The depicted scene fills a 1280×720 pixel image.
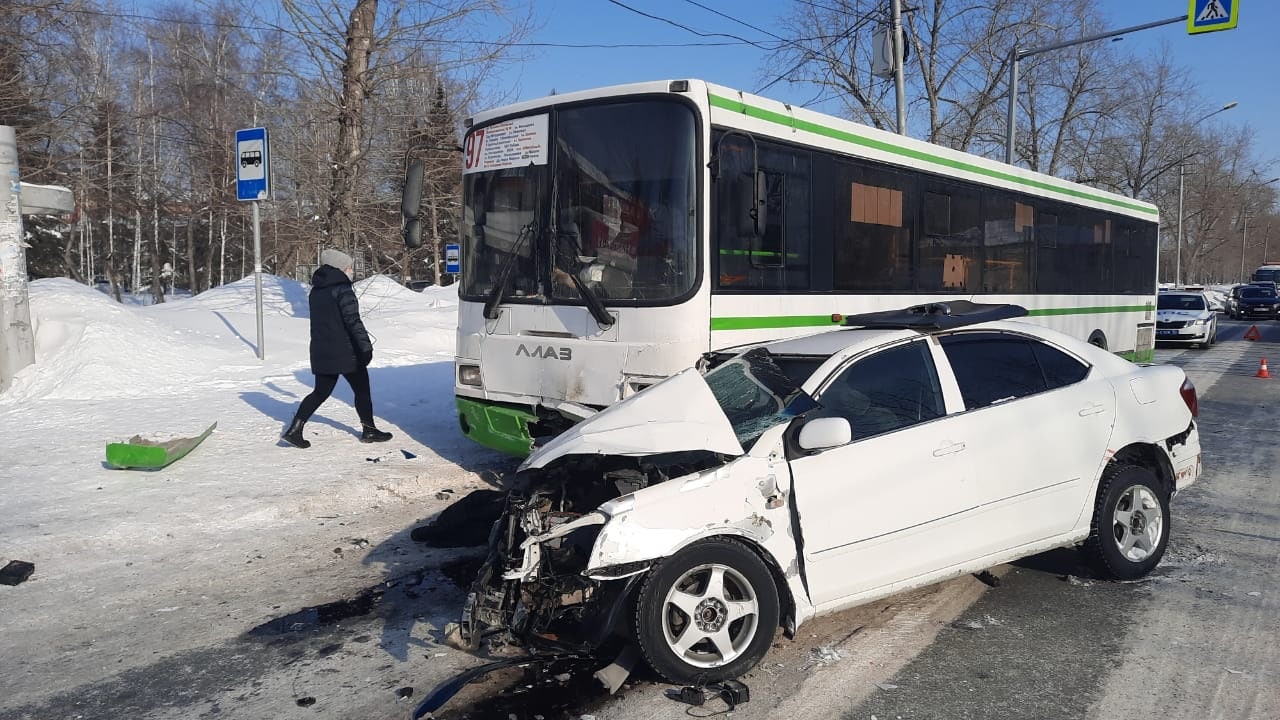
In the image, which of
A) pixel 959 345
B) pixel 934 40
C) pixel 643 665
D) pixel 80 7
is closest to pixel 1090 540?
pixel 959 345

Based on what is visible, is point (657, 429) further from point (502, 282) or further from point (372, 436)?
point (372, 436)

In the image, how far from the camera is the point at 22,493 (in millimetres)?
6824

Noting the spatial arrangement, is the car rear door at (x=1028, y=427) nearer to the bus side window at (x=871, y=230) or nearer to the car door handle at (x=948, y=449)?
the car door handle at (x=948, y=449)

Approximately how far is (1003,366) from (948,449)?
2.62 feet

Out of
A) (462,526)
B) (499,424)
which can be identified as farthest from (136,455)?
(462,526)

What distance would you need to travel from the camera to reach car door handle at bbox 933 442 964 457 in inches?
174

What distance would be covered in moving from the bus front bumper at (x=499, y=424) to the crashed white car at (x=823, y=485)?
2.39m

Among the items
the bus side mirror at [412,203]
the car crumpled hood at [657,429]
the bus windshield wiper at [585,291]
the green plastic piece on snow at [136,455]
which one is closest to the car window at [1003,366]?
the car crumpled hood at [657,429]

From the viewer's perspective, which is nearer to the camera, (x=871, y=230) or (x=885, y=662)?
(x=885, y=662)

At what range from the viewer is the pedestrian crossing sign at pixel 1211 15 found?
14516mm

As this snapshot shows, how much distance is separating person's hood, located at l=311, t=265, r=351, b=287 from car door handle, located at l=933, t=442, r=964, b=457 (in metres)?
5.78

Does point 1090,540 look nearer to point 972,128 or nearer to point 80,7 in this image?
point 80,7

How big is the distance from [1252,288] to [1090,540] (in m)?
43.3

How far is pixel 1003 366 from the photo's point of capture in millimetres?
4941
